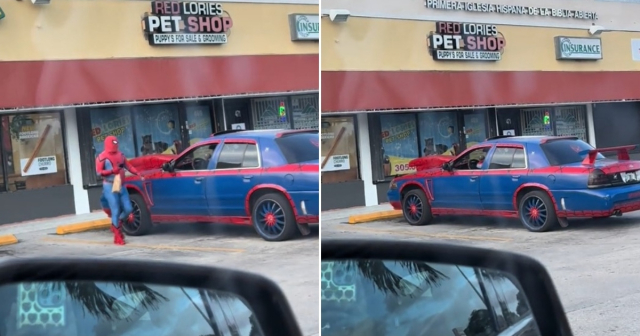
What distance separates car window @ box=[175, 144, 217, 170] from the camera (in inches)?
93.7

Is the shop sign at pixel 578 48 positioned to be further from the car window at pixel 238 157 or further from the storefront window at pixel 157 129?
the storefront window at pixel 157 129

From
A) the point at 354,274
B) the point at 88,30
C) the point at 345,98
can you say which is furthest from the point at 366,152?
the point at 88,30

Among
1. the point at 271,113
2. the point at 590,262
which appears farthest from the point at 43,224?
the point at 590,262

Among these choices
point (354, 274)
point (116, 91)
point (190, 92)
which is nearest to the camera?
point (116, 91)

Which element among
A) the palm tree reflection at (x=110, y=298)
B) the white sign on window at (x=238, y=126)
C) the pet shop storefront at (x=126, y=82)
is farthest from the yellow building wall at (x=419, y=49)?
the palm tree reflection at (x=110, y=298)

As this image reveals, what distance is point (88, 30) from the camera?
2.21 meters

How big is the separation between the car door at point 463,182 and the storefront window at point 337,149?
295 millimetres

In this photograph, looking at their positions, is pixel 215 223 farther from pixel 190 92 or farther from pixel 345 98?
pixel 345 98

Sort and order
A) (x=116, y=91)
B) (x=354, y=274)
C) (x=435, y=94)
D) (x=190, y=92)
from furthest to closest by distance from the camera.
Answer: (x=354, y=274) → (x=435, y=94) → (x=190, y=92) → (x=116, y=91)

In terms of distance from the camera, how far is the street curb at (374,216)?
2.64 metres

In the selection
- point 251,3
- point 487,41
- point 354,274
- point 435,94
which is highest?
point 251,3

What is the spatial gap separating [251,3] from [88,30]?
552 millimetres

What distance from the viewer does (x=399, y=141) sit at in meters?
2.55

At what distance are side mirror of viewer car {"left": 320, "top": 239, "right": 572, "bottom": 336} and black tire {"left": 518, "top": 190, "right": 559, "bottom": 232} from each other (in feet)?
0.40
